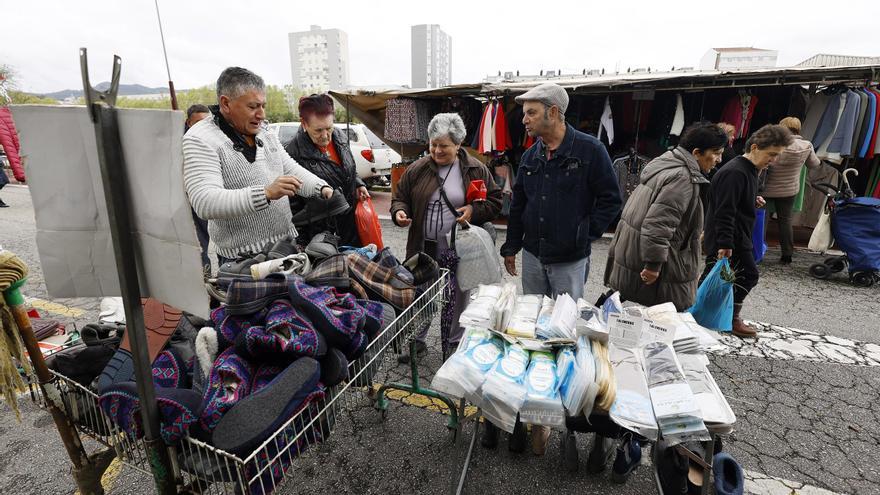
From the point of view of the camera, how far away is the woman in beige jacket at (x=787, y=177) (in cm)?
523

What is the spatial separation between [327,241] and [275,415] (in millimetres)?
978

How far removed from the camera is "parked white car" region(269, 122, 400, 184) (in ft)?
35.5

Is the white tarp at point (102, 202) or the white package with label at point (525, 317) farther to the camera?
the white package with label at point (525, 317)

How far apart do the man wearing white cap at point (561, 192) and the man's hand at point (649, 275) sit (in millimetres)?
362

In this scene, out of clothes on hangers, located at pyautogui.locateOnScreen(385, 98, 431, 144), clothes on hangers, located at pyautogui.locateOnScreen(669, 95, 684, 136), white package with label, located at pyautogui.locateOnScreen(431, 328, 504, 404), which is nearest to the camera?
white package with label, located at pyautogui.locateOnScreen(431, 328, 504, 404)

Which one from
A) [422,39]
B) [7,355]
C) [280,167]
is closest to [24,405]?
[7,355]

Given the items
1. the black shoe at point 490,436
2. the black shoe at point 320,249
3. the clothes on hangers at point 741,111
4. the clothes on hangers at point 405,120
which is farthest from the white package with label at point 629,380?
the clothes on hangers at point 405,120

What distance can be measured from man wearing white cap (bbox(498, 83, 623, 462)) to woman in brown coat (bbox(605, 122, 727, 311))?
0.85ft

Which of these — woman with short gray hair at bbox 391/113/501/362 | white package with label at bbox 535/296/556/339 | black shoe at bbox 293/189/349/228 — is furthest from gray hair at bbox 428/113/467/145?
white package with label at bbox 535/296/556/339

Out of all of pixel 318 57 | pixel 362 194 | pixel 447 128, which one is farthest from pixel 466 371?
pixel 318 57

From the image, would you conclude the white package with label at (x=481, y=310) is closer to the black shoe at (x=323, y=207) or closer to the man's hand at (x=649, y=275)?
the black shoe at (x=323, y=207)

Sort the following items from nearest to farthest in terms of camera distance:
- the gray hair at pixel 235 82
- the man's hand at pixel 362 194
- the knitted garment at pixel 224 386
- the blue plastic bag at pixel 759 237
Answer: the knitted garment at pixel 224 386 < the gray hair at pixel 235 82 < the man's hand at pixel 362 194 < the blue plastic bag at pixel 759 237

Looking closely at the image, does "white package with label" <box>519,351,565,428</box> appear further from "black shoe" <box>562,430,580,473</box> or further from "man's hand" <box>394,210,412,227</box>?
"man's hand" <box>394,210,412,227</box>

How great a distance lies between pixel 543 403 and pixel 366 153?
1042 centimetres
